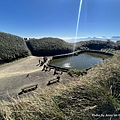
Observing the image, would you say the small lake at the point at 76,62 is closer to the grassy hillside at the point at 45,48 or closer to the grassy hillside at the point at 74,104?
the grassy hillside at the point at 45,48

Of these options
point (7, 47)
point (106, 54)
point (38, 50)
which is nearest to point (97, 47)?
point (106, 54)

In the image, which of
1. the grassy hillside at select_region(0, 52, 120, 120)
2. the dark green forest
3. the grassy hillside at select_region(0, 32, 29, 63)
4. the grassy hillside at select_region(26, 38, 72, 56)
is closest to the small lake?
the grassy hillside at select_region(26, 38, 72, 56)

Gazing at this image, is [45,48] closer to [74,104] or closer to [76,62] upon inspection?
[76,62]

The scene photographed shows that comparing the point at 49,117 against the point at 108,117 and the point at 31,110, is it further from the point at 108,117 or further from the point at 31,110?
the point at 108,117

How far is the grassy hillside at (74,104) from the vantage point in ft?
8.44

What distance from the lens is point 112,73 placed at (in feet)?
11.6

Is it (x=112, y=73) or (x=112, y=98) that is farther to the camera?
(x=112, y=73)

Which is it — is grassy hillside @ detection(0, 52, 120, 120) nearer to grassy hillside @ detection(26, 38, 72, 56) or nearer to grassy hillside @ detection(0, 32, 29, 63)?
grassy hillside @ detection(0, 32, 29, 63)

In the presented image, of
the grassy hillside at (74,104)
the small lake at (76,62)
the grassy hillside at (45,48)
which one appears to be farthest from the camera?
the grassy hillside at (45,48)

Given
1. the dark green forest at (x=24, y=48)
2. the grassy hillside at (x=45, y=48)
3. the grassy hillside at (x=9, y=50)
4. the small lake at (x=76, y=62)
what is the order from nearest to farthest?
the small lake at (x=76, y=62) < the grassy hillside at (x=9, y=50) < the dark green forest at (x=24, y=48) < the grassy hillside at (x=45, y=48)

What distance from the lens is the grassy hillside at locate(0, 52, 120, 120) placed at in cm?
257

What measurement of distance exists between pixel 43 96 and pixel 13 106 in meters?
0.68

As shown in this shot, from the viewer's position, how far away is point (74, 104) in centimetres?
280

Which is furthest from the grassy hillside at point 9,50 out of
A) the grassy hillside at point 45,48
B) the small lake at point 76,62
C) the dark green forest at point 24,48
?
the small lake at point 76,62
